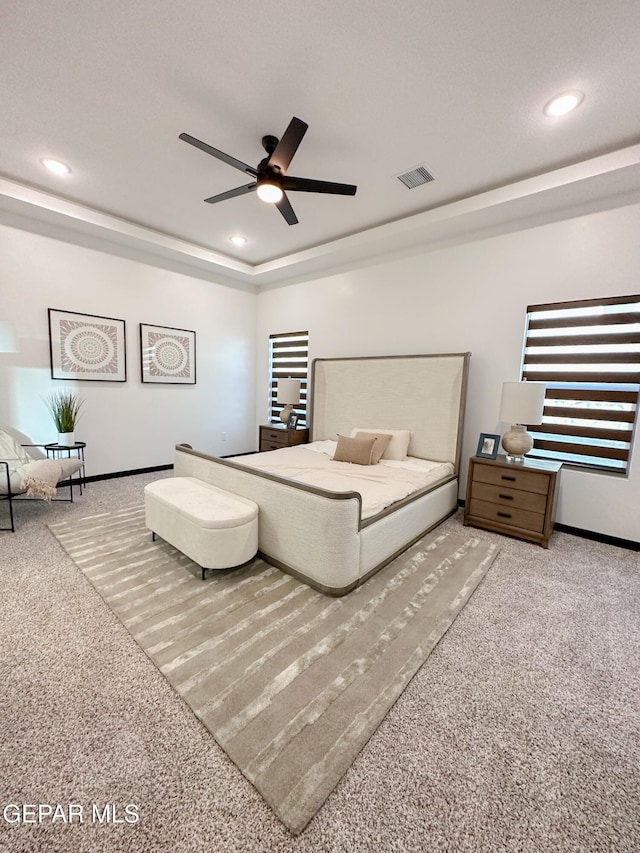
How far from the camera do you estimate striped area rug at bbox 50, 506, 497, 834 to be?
123 cm

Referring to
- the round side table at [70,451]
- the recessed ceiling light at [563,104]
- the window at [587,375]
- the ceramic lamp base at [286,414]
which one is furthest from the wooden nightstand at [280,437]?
the recessed ceiling light at [563,104]

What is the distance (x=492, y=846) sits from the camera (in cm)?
98

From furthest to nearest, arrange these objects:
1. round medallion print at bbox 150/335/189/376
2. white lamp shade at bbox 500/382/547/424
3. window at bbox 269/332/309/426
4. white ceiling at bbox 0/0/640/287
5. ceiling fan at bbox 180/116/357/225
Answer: window at bbox 269/332/309/426, round medallion print at bbox 150/335/189/376, white lamp shade at bbox 500/382/547/424, ceiling fan at bbox 180/116/357/225, white ceiling at bbox 0/0/640/287

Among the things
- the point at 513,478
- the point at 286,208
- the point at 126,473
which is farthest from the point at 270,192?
the point at 126,473

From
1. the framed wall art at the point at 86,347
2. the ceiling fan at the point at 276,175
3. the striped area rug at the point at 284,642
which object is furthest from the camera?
the framed wall art at the point at 86,347

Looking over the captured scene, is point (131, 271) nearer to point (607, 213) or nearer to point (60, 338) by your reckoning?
point (60, 338)

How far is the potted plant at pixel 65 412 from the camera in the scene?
3.74 metres

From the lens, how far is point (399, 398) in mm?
3936

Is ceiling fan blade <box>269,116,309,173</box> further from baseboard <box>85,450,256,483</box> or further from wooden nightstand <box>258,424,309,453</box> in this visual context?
wooden nightstand <box>258,424,309,453</box>

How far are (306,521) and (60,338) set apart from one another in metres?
3.75

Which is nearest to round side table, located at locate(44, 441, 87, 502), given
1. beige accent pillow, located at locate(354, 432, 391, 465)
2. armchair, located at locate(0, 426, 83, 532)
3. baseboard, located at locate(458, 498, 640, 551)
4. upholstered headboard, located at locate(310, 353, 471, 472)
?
armchair, located at locate(0, 426, 83, 532)

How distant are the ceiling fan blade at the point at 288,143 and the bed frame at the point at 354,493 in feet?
6.94

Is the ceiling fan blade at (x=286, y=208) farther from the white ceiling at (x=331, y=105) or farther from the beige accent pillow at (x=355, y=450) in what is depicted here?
the beige accent pillow at (x=355, y=450)

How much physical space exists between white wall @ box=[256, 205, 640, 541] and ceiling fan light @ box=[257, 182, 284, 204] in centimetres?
211
